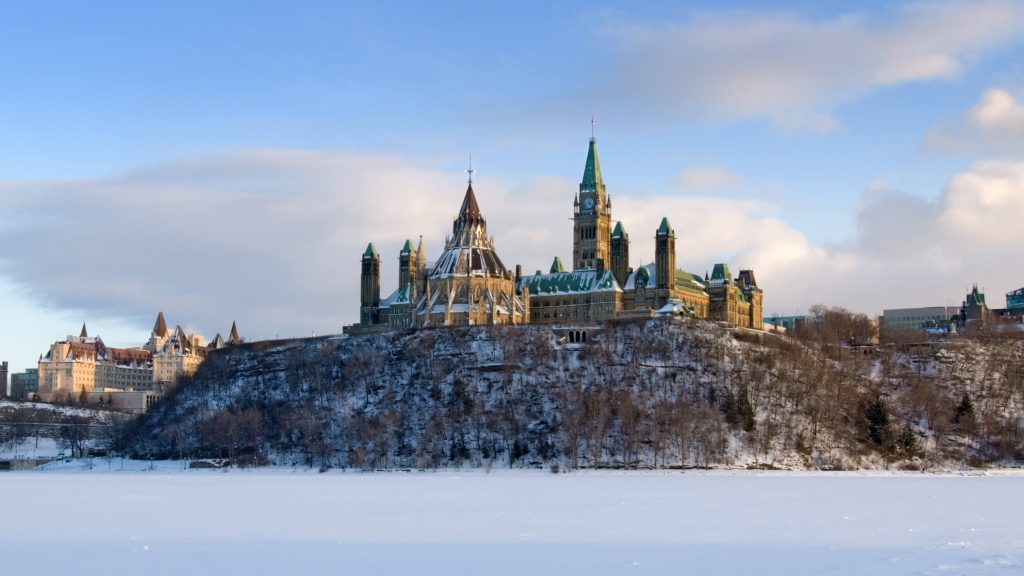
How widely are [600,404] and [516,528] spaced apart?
76.6 meters

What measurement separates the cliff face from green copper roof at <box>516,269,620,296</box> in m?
22.5

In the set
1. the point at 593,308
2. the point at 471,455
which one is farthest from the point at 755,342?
the point at 471,455

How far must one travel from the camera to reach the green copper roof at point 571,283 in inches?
7126

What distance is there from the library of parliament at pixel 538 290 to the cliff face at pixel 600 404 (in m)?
10.7

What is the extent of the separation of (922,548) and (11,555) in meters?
36.5

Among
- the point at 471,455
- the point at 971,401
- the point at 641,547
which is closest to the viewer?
the point at 641,547

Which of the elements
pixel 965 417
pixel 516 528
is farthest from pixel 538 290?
pixel 516 528

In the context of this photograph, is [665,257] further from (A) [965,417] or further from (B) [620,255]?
(A) [965,417]

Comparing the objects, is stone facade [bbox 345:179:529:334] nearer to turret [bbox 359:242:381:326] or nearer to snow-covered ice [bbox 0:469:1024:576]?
turret [bbox 359:242:381:326]

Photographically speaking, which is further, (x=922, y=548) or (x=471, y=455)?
(x=471, y=455)

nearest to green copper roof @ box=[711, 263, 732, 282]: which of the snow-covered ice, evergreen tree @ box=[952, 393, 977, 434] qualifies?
evergreen tree @ box=[952, 393, 977, 434]

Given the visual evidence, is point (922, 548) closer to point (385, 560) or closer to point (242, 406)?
point (385, 560)

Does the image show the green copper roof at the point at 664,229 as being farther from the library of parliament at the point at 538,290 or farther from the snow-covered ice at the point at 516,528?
the snow-covered ice at the point at 516,528

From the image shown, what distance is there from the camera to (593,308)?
180000 millimetres
